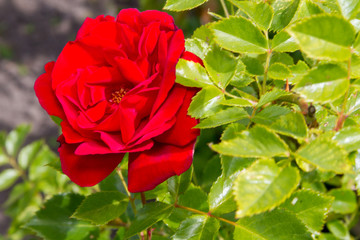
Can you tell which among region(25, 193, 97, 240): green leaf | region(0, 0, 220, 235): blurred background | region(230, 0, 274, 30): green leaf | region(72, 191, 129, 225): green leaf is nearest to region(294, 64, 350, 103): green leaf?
region(230, 0, 274, 30): green leaf

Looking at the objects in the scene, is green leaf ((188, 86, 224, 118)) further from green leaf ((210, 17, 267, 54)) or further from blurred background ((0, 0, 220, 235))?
blurred background ((0, 0, 220, 235))

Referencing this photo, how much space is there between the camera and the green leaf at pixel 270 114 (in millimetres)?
448

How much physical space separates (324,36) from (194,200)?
1.12ft

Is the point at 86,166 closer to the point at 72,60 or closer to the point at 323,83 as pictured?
the point at 72,60

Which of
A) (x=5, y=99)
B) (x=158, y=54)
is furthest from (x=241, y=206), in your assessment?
(x=5, y=99)

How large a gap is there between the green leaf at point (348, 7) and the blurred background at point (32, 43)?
2.25 metres

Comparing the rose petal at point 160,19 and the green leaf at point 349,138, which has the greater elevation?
the rose petal at point 160,19

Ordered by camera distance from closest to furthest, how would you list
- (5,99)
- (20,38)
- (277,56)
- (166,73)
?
(166,73) < (277,56) < (5,99) < (20,38)

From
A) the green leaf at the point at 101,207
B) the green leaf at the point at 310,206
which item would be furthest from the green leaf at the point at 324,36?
the green leaf at the point at 101,207

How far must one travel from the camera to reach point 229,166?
470 millimetres

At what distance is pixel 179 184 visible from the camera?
59 cm

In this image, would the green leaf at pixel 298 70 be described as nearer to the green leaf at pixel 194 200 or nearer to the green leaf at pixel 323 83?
the green leaf at pixel 323 83

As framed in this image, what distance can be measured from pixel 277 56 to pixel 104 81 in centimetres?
26

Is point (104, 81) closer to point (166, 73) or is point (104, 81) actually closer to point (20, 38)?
point (166, 73)
